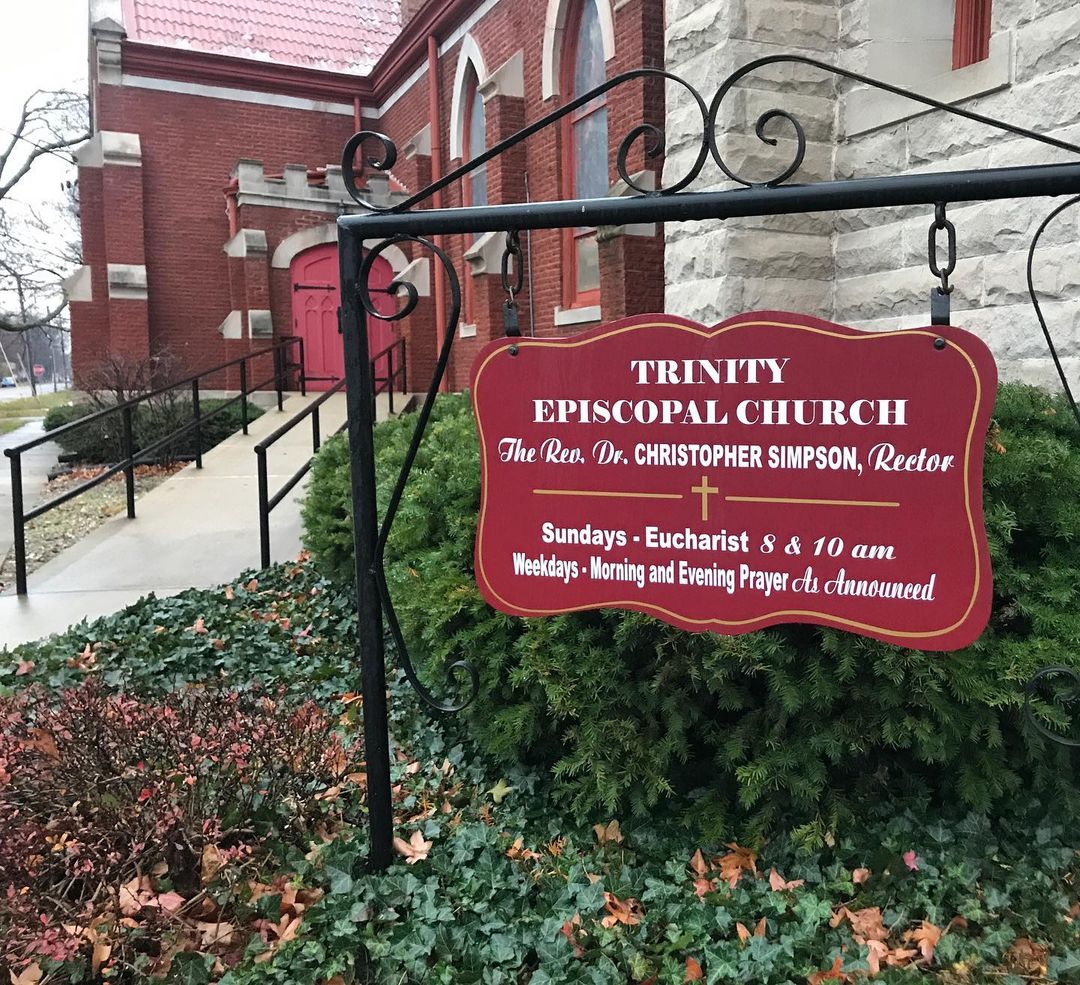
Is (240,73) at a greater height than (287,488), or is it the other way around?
(240,73)

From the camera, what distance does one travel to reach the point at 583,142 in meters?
10.1

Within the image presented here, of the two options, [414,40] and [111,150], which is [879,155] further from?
[111,150]

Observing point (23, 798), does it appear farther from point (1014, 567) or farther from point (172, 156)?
point (172, 156)

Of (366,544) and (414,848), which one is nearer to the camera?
(366,544)

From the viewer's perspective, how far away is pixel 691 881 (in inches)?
100

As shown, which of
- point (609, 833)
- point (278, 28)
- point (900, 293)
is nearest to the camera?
point (609, 833)

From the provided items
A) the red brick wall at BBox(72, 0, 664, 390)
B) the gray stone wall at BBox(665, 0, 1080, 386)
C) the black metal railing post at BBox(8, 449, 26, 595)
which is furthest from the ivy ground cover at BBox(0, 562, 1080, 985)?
the red brick wall at BBox(72, 0, 664, 390)

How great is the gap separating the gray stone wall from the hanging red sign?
2827 millimetres

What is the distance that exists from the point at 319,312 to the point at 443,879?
14665mm

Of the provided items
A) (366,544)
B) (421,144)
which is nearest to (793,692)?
(366,544)

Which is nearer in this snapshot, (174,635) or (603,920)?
(603,920)

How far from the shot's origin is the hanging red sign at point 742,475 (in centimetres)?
191

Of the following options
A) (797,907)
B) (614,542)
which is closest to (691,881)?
(797,907)

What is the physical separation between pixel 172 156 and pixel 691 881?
17.5 m
